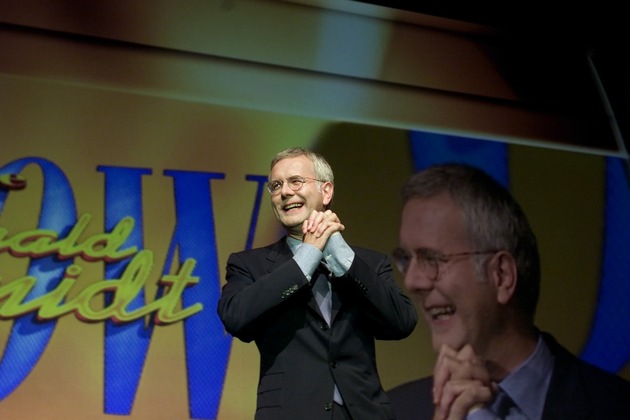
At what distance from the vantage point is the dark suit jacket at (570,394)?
3.12 metres

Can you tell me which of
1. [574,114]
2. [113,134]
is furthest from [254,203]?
[574,114]

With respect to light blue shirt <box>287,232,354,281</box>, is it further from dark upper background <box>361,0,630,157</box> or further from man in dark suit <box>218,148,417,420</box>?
dark upper background <box>361,0,630,157</box>

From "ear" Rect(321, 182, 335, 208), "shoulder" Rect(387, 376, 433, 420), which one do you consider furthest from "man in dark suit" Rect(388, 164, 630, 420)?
"ear" Rect(321, 182, 335, 208)

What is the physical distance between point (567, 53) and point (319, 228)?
7.53 ft

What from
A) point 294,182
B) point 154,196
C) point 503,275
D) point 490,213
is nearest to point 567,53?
point 490,213

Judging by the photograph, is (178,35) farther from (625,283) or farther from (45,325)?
(625,283)

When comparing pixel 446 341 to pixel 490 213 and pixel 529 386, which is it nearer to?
pixel 529 386

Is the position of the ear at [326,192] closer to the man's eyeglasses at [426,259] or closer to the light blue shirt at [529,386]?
the man's eyeglasses at [426,259]

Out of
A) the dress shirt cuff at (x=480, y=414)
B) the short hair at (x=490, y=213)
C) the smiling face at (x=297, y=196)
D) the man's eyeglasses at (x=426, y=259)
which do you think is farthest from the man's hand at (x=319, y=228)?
the dress shirt cuff at (x=480, y=414)

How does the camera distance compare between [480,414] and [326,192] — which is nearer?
[326,192]

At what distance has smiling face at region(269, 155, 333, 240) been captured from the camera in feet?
6.40

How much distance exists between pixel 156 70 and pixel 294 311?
1.44 m

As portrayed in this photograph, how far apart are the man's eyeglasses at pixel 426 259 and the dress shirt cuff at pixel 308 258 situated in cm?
142

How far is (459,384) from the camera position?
3.18 m
